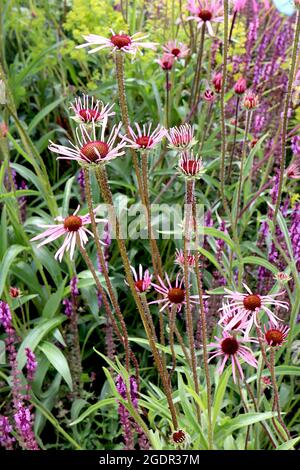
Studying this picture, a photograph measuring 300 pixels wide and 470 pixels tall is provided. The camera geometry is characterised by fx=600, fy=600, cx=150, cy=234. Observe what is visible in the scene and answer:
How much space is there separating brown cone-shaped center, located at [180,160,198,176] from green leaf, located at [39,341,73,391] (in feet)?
2.20

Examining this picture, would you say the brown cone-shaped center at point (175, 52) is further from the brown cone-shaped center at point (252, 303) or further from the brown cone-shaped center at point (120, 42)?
the brown cone-shaped center at point (252, 303)

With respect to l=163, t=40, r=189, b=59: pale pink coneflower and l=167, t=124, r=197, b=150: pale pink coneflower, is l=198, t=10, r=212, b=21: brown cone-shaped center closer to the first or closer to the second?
l=163, t=40, r=189, b=59: pale pink coneflower

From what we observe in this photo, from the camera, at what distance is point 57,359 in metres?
1.35

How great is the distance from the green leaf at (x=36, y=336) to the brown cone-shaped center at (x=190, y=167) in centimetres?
73

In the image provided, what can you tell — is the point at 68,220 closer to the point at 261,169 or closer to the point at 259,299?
the point at 259,299

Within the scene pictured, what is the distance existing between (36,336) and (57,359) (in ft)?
0.27

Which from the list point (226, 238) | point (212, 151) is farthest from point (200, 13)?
point (226, 238)

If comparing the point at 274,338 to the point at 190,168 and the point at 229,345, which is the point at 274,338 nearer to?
the point at 229,345

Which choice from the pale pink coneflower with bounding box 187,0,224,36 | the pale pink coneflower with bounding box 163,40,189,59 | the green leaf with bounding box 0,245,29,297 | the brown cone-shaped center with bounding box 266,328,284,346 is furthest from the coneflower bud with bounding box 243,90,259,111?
the green leaf with bounding box 0,245,29,297

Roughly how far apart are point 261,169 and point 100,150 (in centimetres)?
124

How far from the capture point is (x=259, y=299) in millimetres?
915

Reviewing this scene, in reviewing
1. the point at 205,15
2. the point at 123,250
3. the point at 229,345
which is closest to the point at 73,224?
the point at 123,250

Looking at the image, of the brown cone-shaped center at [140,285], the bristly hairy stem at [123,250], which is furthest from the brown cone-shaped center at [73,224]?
the brown cone-shaped center at [140,285]

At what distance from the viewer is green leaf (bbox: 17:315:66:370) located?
1.36 metres
